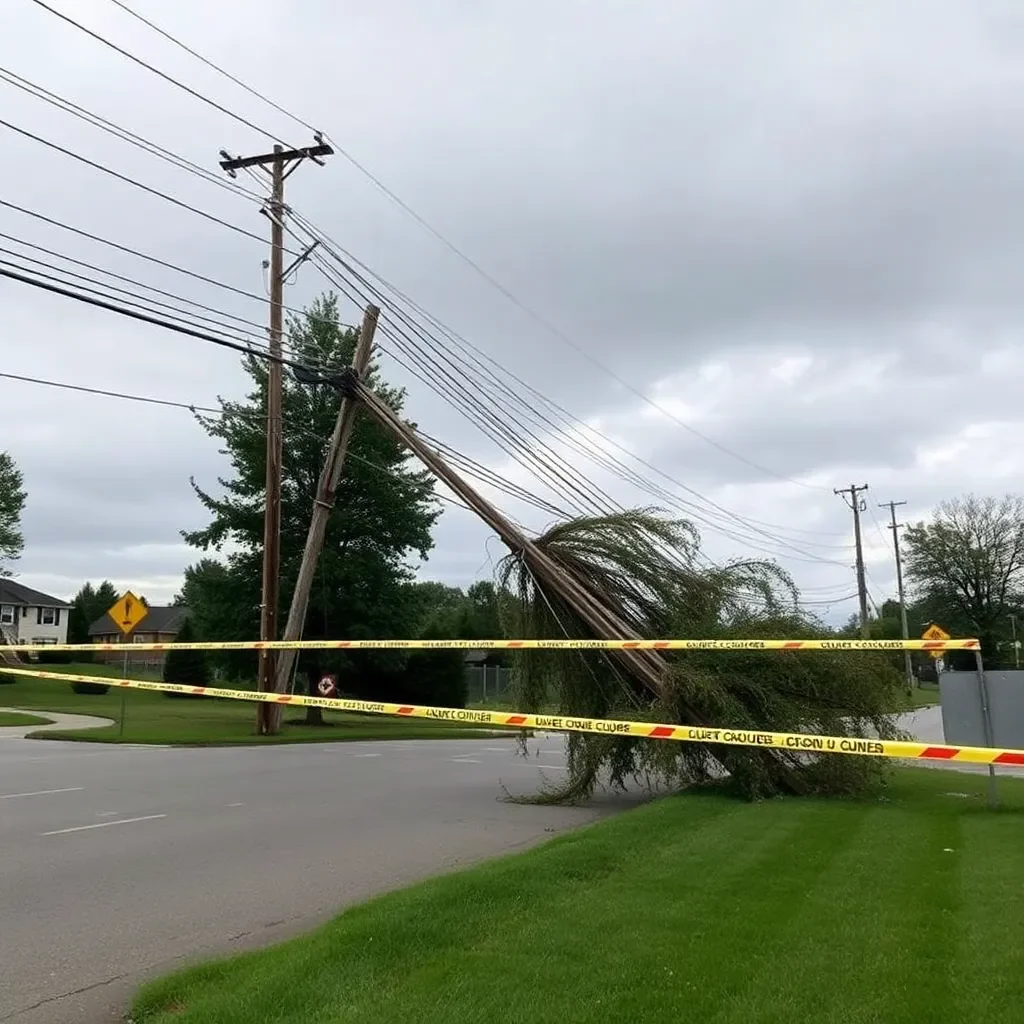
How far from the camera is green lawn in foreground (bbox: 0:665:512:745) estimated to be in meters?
22.8

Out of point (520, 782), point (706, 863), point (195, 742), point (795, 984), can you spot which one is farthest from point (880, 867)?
point (195, 742)

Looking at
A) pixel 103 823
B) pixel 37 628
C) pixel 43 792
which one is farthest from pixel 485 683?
pixel 37 628

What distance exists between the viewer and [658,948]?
5105 mm

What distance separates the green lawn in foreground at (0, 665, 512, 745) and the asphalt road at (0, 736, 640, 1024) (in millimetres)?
4847

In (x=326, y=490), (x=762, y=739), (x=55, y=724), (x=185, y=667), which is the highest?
(x=326, y=490)

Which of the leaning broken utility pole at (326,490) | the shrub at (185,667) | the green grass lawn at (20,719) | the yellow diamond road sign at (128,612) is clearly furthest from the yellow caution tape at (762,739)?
the shrub at (185,667)

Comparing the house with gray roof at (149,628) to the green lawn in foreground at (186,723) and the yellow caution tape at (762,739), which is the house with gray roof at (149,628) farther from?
the yellow caution tape at (762,739)

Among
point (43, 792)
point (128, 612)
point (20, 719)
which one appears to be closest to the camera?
point (43, 792)

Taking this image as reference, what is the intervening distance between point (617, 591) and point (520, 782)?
391 cm

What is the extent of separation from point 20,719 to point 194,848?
→ 2198 cm

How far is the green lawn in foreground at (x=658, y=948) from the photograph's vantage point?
429 cm

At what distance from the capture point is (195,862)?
8.41m

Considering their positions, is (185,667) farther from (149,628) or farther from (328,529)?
(149,628)

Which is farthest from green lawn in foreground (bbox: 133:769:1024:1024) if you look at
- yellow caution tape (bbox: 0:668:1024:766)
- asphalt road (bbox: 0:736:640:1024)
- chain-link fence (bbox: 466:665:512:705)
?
chain-link fence (bbox: 466:665:512:705)
